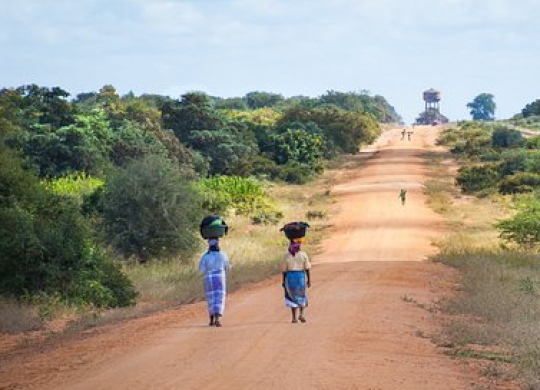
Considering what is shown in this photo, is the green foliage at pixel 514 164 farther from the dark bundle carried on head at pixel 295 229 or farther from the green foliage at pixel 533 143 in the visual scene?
the dark bundle carried on head at pixel 295 229

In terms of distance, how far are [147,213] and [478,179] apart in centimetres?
2971

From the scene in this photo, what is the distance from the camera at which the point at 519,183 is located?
50.2m

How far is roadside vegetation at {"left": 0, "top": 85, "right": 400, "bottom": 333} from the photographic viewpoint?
2025 centimetres

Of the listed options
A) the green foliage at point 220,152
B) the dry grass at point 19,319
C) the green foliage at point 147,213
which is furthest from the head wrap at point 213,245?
the green foliage at point 220,152

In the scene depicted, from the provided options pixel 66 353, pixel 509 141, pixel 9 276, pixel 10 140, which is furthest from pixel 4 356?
pixel 509 141

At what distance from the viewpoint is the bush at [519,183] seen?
1954 inches

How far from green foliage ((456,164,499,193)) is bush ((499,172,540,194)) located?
1823 millimetres

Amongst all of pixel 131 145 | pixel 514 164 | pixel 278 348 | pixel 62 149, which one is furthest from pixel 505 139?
pixel 278 348

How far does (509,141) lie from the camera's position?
267 ft

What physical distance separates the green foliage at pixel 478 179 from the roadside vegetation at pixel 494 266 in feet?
0.17

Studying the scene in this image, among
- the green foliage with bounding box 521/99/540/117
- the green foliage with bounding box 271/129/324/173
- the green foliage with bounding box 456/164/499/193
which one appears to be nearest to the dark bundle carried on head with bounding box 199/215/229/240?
the green foliage with bounding box 456/164/499/193

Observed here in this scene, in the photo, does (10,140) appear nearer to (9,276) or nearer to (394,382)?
(9,276)

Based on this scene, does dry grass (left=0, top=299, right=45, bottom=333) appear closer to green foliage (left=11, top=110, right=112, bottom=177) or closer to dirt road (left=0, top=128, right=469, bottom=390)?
dirt road (left=0, top=128, right=469, bottom=390)

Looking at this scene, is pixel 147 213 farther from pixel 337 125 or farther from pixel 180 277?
pixel 337 125
